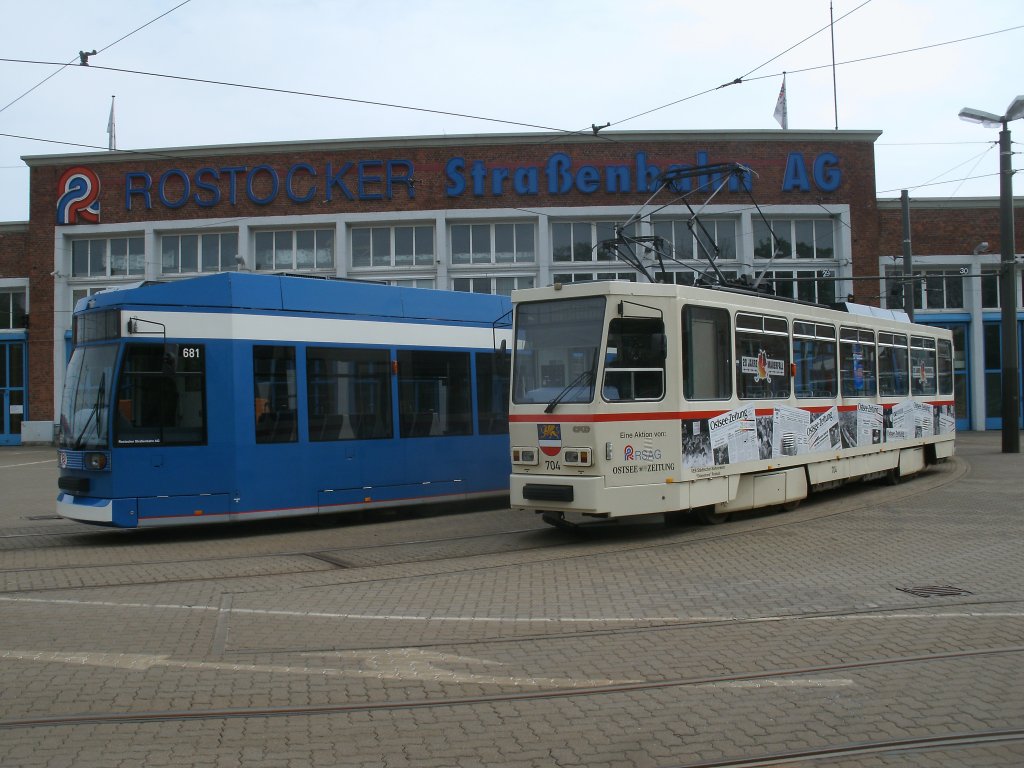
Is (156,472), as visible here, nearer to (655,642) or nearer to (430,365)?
(430,365)

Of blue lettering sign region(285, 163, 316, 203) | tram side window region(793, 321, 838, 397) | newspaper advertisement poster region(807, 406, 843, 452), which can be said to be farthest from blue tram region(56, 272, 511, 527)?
blue lettering sign region(285, 163, 316, 203)

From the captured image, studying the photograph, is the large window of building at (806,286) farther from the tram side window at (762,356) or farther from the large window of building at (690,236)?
the tram side window at (762,356)

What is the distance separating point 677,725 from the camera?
4.93 m

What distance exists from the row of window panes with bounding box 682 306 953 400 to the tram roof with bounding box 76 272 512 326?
3.86 m

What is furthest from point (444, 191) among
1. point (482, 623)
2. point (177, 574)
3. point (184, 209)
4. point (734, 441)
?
point (482, 623)

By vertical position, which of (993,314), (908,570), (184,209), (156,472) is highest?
(184,209)

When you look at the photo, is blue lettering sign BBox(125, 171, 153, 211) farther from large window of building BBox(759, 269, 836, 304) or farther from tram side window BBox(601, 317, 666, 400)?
tram side window BBox(601, 317, 666, 400)

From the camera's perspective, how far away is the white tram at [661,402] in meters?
11.0

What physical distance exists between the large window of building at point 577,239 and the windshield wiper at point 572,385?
22854 millimetres

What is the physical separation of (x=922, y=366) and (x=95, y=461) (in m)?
15.5

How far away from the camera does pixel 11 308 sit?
37.1 meters

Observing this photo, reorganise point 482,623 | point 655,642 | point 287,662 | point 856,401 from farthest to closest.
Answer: point 856,401
point 482,623
point 655,642
point 287,662

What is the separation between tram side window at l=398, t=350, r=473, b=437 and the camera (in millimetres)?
14070

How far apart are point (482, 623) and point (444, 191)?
27.7 metres
